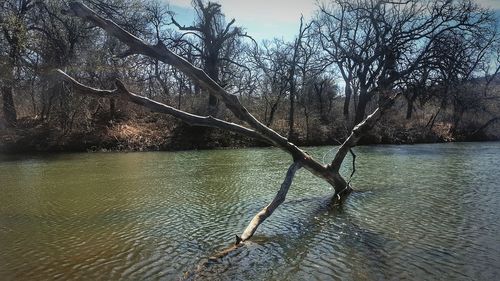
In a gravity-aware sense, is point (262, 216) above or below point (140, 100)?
below

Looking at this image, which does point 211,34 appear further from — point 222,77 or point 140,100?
point 140,100

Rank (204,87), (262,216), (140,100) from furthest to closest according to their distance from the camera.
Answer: (204,87) → (140,100) → (262,216)

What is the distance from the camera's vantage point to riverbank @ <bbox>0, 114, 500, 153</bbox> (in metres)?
27.4

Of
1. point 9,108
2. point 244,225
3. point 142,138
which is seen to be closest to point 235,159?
point 142,138

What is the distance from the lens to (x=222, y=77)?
36.0 m

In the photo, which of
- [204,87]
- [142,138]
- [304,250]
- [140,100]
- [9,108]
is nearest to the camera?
[304,250]

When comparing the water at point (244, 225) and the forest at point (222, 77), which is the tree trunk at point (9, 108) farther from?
the water at point (244, 225)

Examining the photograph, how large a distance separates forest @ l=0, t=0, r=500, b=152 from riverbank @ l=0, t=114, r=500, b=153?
7cm

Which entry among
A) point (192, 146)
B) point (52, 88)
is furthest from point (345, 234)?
point (52, 88)

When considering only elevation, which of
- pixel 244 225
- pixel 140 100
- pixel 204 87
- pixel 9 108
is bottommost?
pixel 244 225

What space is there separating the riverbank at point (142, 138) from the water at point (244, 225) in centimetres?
1124

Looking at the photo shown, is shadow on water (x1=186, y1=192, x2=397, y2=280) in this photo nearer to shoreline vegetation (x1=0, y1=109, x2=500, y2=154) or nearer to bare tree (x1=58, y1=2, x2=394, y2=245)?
bare tree (x1=58, y1=2, x2=394, y2=245)

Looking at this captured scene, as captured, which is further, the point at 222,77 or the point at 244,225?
the point at 222,77

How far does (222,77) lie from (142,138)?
9866 mm
